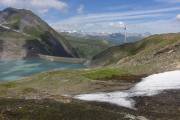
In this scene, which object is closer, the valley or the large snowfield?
the valley

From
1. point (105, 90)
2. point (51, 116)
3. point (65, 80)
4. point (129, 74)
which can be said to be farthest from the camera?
point (129, 74)

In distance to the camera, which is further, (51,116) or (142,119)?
(142,119)

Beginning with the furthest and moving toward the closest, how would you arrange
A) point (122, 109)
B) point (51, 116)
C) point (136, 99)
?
point (136, 99), point (122, 109), point (51, 116)

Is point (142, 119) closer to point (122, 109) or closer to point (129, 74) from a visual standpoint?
point (122, 109)

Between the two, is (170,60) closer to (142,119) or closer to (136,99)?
(136,99)

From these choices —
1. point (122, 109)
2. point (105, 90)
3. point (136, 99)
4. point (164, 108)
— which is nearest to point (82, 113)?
point (122, 109)

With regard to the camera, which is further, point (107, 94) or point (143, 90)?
point (143, 90)

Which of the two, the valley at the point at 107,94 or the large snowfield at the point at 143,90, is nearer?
the valley at the point at 107,94

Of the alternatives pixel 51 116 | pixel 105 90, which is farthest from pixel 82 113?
pixel 105 90
